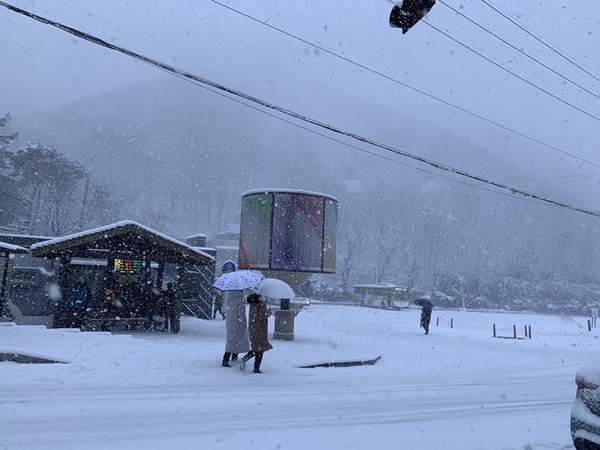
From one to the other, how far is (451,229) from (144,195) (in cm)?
9140

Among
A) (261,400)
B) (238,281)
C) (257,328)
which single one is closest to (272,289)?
(238,281)

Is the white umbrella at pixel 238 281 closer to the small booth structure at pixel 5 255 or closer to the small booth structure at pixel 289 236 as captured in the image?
the small booth structure at pixel 289 236

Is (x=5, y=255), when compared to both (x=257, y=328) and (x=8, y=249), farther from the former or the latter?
(x=257, y=328)

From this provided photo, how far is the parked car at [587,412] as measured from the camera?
4.50m

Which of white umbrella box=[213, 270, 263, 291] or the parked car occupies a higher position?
white umbrella box=[213, 270, 263, 291]

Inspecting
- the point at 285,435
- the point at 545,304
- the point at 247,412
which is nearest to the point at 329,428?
the point at 285,435

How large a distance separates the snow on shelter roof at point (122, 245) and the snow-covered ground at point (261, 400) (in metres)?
3.00

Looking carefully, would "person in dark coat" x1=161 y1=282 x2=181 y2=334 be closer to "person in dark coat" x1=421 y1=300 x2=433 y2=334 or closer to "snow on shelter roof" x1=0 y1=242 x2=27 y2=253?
"snow on shelter roof" x1=0 y1=242 x2=27 y2=253

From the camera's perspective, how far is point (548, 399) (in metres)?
9.04

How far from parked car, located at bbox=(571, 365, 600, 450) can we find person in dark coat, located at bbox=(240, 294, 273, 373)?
619cm

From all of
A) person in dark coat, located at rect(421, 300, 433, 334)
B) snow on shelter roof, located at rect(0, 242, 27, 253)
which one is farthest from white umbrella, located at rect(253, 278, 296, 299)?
person in dark coat, located at rect(421, 300, 433, 334)

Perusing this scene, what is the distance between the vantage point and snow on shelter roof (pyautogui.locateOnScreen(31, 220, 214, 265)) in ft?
50.1

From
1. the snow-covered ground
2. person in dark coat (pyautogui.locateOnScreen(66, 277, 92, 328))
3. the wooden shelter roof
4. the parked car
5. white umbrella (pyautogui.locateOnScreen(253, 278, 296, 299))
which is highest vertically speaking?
the wooden shelter roof

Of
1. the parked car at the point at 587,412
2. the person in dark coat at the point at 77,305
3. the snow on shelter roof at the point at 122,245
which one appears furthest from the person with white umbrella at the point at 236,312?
the person in dark coat at the point at 77,305
